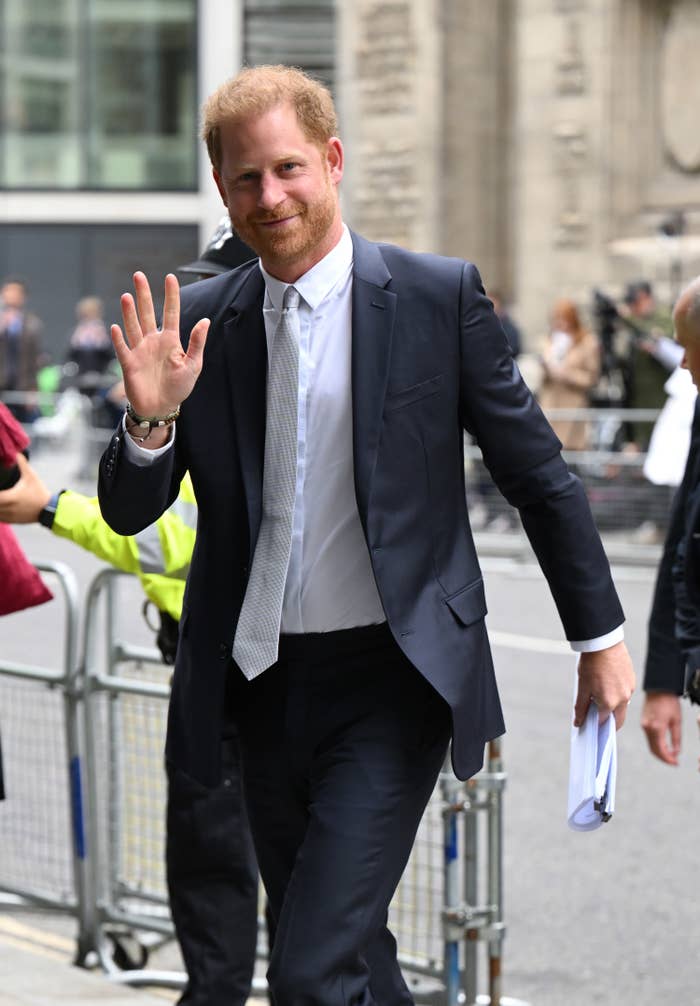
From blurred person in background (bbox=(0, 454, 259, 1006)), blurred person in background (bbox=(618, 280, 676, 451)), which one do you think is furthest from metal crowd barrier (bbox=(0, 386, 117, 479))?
blurred person in background (bbox=(0, 454, 259, 1006))

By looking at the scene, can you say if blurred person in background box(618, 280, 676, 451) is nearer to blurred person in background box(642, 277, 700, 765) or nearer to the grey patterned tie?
blurred person in background box(642, 277, 700, 765)

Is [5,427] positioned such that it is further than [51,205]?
No

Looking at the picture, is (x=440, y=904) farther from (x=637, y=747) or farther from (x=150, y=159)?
(x=150, y=159)

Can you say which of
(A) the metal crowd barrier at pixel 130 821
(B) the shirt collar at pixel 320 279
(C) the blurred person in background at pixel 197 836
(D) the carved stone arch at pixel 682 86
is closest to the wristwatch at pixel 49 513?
(C) the blurred person in background at pixel 197 836

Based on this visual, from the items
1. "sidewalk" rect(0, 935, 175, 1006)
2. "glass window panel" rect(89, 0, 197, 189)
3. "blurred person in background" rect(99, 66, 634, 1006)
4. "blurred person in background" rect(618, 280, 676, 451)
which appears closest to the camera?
"blurred person in background" rect(99, 66, 634, 1006)

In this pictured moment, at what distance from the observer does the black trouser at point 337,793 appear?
10.6ft

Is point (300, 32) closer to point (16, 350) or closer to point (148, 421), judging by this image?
point (16, 350)

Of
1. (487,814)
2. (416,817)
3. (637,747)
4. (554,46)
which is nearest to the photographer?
(416,817)

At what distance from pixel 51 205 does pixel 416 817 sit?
32.1m

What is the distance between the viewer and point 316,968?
126 inches

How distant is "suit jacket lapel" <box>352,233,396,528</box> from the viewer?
3369mm

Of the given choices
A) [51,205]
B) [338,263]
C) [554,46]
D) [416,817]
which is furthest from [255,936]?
[51,205]

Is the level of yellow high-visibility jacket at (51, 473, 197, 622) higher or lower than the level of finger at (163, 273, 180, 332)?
lower

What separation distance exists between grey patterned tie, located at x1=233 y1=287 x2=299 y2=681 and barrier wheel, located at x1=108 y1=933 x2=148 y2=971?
221 cm
